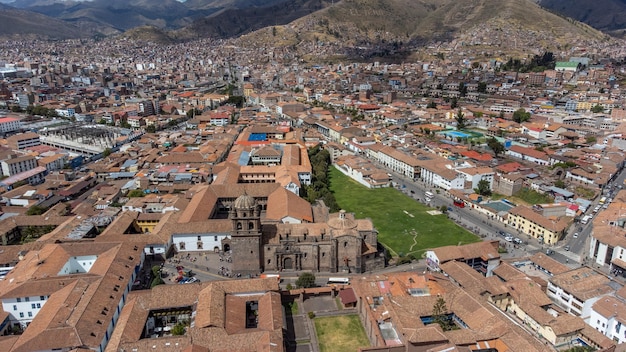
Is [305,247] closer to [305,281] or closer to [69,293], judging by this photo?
[305,281]

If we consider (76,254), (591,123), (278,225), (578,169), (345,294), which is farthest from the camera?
(591,123)

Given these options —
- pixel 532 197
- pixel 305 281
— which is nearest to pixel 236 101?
pixel 532 197

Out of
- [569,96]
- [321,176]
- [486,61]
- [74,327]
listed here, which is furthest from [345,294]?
[486,61]

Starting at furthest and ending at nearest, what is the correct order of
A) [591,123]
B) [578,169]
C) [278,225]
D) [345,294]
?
[591,123] → [578,169] → [278,225] → [345,294]

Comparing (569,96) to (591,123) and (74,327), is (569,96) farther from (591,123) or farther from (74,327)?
(74,327)

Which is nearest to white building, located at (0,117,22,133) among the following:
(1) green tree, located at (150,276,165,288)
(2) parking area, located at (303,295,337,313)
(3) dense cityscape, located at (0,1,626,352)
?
(3) dense cityscape, located at (0,1,626,352)
